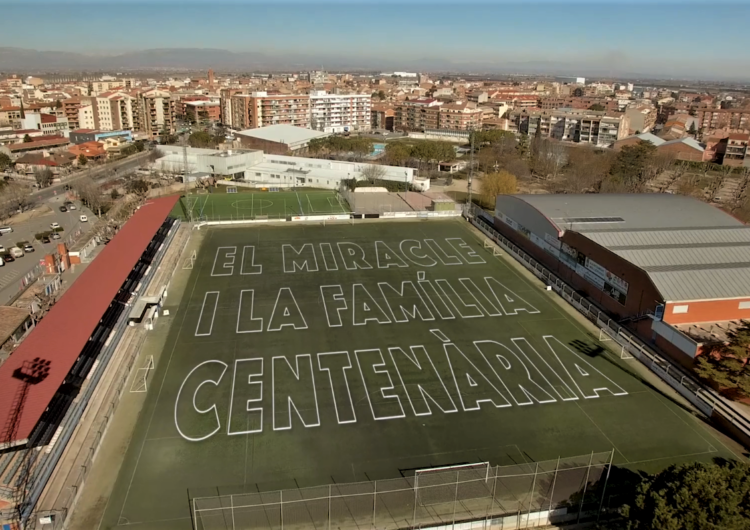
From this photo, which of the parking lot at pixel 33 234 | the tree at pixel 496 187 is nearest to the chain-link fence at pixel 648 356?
the tree at pixel 496 187

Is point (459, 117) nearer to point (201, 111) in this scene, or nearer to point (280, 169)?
point (201, 111)

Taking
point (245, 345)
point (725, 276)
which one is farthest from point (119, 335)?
point (725, 276)

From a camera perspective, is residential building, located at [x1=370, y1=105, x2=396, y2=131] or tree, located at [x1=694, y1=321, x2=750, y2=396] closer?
tree, located at [x1=694, y1=321, x2=750, y2=396]

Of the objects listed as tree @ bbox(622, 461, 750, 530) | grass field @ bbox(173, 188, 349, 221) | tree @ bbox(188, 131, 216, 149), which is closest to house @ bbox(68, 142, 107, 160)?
tree @ bbox(188, 131, 216, 149)

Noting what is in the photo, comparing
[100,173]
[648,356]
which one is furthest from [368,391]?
[100,173]

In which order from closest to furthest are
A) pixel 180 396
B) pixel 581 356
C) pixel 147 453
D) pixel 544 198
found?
pixel 147 453
pixel 180 396
pixel 581 356
pixel 544 198

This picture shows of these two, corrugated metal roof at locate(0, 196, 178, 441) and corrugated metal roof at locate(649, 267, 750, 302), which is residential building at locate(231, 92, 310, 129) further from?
corrugated metal roof at locate(649, 267, 750, 302)

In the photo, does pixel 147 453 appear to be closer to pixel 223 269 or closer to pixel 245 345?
pixel 245 345
